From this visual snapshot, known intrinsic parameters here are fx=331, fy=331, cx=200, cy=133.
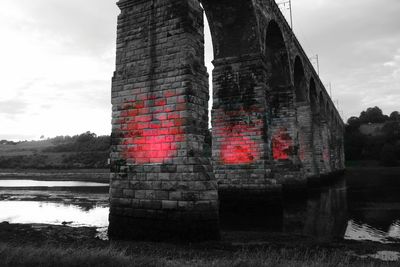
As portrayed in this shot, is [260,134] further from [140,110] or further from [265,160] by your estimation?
[140,110]

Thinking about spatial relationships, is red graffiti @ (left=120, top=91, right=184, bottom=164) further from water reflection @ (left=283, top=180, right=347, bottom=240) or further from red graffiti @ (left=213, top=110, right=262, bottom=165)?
A: red graffiti @ (left=213, top=110, right=262, bottom=165)

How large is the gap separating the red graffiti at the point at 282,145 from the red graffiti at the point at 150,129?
11.0m

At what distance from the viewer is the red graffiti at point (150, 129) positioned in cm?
779

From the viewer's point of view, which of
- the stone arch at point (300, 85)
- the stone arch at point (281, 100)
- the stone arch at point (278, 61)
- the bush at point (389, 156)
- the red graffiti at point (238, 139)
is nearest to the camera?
the red graffiti at point (238, 139)

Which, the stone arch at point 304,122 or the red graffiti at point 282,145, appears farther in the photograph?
the stone arch at point 304,122

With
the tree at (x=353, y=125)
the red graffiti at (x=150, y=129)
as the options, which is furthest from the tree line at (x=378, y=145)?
the red graffiti at (x=150, y=129)

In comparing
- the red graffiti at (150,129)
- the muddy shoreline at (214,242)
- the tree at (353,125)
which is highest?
the tree at (353,125)

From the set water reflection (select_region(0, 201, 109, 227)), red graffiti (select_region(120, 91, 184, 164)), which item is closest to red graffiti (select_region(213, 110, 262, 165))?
water reflection (select_region(0, 201, 109, 227))

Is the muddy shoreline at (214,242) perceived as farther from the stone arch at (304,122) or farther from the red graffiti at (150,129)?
the stone arch at (304,122)

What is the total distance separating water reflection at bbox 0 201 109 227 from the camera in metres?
10.2

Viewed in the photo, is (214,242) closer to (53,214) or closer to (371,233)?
(371,233)

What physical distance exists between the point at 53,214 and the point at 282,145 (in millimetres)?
11543

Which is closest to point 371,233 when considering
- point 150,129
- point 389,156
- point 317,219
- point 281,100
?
point 317,219

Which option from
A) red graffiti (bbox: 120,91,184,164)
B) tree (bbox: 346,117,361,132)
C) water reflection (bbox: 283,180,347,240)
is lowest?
water reflection (bbox: 283,180,347,240)
